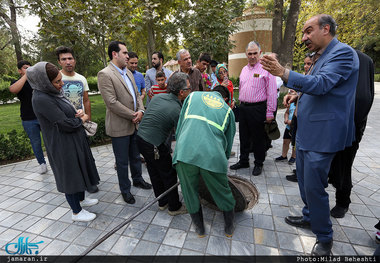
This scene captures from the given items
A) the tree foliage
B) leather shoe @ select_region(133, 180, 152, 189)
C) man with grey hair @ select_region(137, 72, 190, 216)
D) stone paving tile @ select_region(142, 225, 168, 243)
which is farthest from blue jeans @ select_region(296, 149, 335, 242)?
the tree foliage

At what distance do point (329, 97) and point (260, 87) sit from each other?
69.4 inches

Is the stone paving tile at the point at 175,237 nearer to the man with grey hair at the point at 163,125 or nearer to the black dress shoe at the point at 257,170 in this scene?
the man with grey hair at the point at 163,125

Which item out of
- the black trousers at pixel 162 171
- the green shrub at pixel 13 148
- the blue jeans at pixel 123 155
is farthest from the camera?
the green shrub at pixel 13 148

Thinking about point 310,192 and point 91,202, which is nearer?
point 310,192

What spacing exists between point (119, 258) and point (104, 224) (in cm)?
71

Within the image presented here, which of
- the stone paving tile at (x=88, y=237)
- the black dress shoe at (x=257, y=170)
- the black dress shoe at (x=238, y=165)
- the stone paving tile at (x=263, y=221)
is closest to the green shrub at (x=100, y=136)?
the stone paving tile at (x=88, y=237)

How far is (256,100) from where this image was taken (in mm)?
3703

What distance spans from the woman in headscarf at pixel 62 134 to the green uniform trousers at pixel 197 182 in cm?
139

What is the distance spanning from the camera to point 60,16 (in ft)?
17.5

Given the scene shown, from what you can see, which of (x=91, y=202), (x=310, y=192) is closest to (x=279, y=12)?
(x=310, y=192)

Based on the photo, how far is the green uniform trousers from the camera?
2191mm

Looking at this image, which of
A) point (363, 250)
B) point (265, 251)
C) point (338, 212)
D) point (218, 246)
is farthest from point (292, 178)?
point (218, 246)

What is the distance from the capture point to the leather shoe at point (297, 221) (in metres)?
2.59

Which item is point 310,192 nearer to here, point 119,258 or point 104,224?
point 119,258
